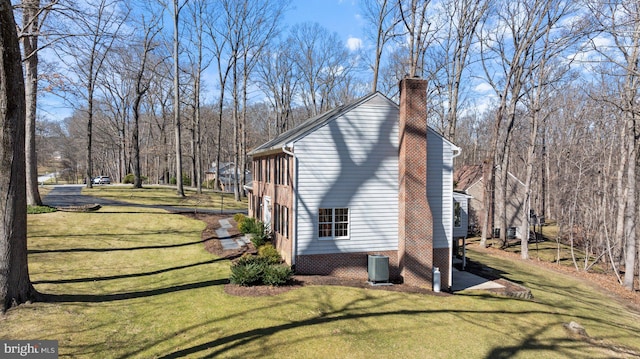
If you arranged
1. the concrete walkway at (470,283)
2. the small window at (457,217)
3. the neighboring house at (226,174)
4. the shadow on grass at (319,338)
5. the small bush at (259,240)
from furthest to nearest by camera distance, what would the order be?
1. the neighboring house at (226,174)
2. the small window at (457,217)
3. the small bush at (259,240)
4. the concrete walkway at (470,283)
5. the shadow on grass at (319,338)

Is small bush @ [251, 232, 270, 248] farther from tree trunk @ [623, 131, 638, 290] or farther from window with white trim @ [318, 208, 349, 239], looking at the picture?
tree trunk @ [623, 131, 638, 290]

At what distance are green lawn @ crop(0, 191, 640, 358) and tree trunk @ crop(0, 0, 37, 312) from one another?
695 mm

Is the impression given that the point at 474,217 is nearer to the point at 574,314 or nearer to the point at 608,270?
the point at 608,270

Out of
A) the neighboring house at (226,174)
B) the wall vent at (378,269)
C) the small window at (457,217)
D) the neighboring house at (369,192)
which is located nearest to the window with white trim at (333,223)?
the neighboring house at (369,192)

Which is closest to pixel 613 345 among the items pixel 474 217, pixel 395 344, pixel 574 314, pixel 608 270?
pixel 574 314

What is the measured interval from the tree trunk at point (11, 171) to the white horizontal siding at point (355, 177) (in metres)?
8.13

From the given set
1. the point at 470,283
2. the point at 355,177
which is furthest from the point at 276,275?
the point at 470,283

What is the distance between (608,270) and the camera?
22.6 m

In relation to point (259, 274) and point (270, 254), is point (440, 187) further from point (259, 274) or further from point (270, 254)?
point (259, 274)

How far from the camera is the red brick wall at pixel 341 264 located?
13.3 meters

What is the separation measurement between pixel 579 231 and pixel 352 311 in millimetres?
31119

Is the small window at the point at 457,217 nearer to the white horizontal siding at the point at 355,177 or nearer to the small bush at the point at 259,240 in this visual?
the white horizontal siding at the point at 355,177

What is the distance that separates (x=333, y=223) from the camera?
13.6 m

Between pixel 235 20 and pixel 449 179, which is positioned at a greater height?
pixel 235 20
